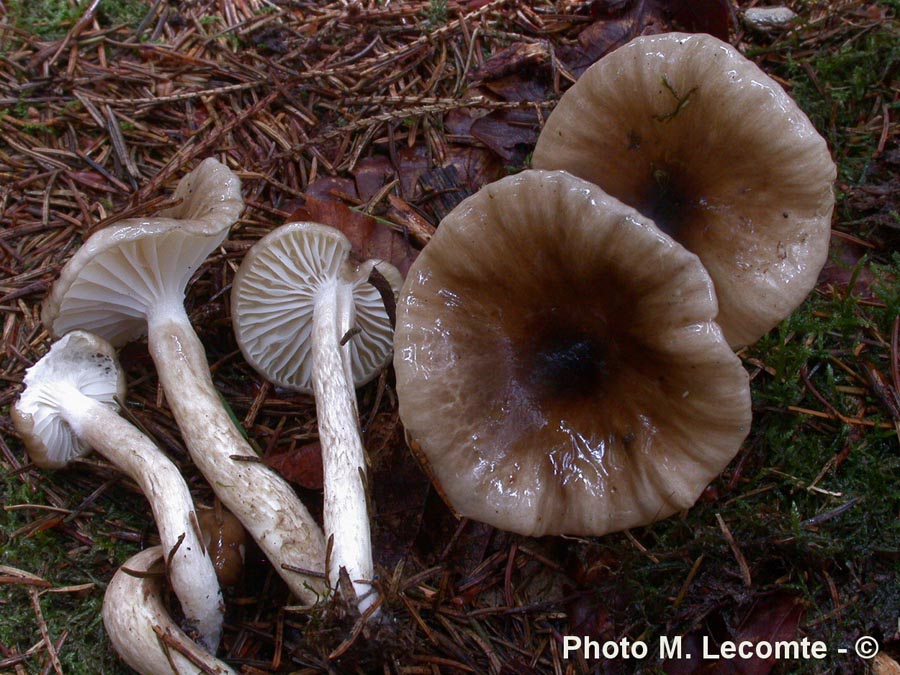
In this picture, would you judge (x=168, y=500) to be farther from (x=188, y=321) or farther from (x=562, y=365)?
(x=562, y=365)

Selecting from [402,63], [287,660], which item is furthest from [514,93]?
[287,660]

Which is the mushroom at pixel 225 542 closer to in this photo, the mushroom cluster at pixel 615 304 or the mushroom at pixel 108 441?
the mushroom at pixel 108 441

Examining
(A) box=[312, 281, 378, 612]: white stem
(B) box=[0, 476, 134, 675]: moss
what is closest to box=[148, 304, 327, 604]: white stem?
(A) box=[312, 281, 378, 612]: white stem

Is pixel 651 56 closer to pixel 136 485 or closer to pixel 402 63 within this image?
pixel 402 63

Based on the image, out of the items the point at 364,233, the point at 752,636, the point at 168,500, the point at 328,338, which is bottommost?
the point at 752,636

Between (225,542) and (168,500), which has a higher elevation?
(168,500)

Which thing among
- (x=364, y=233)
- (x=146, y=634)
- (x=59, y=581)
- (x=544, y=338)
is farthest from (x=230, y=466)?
(x=544, y=338)
